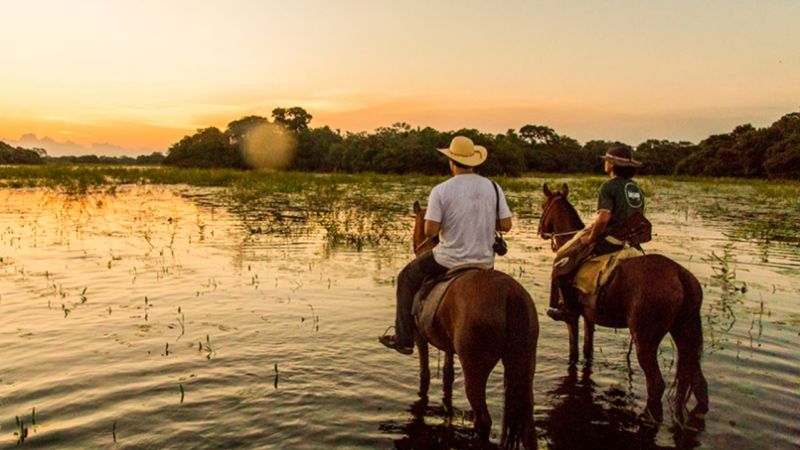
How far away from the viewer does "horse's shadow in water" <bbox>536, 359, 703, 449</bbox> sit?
19.7 feet

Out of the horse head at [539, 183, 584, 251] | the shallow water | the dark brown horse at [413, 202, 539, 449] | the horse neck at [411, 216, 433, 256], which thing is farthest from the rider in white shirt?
the horse head at [539, 183, 584, 251]

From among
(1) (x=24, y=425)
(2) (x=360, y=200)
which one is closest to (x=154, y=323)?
(1) (x=24, y=425)

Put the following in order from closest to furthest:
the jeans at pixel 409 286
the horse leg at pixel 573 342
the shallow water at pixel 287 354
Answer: the shallow water at pixel 287 354 < the jeans at pixel 409 286 < the horse leg at pixel 573 342

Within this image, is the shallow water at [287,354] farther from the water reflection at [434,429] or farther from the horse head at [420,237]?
the horse head at [420,237]

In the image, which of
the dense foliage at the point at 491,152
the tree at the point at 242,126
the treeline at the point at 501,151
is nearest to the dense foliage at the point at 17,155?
the dense foliage at the point at 491,152

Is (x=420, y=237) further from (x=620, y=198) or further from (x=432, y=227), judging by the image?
(x=620, y=198)

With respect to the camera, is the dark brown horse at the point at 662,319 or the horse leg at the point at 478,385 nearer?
the horse leg at the point at 478,385

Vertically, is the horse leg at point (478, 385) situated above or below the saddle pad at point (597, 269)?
below

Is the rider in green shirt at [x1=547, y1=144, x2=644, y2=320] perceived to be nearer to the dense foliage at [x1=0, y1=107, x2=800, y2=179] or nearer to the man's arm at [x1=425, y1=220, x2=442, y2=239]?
the man's arm at [x1=425, y1=220, x2=442, y2=239]

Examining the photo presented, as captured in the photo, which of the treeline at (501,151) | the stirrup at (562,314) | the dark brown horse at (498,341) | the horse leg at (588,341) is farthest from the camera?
the treeline at (501,151)

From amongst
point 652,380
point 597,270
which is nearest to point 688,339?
point 652,380

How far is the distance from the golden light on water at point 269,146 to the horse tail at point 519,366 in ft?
284

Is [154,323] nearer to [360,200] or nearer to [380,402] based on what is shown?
[380,402]

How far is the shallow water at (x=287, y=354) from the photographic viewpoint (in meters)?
6.18
